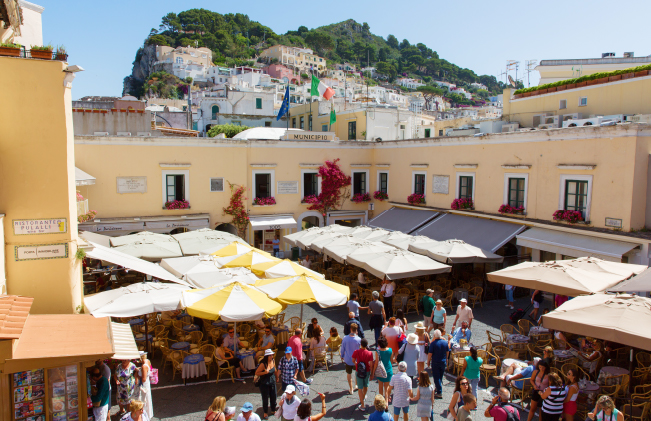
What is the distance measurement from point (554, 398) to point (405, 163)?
16474 mm

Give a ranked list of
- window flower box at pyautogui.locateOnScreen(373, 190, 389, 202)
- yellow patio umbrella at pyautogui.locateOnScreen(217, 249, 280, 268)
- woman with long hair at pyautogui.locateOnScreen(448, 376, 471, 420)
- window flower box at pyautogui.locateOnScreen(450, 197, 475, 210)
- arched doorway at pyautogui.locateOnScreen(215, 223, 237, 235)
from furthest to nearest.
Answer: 1. window flower box at pyautogui.locateOnScreen(373, 190, 389, 202)
2. arched doorway at pyautogui.locateOnScreen(215, 223, 237, 235)
3. window flower box at pyautogui.locateOnScreen(450, 197, 475, 210)
4. yellow patio umbrella at pyautogui.locateOnScreen(217, 249, 280, 268)
5. woman with long hair at pyautogui.locateOnScreen(448, 376, 471, 420)

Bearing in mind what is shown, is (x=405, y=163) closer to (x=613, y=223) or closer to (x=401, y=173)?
(x=401, y=173)

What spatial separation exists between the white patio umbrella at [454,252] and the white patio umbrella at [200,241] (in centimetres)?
648

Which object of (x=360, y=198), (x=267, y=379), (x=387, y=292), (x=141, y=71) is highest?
(x=141, y=71)

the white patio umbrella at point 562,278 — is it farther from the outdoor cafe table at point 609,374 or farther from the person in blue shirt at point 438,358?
the person in blue shirt at point 438,358

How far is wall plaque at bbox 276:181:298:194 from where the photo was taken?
2309cm

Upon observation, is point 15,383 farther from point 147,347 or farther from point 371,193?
point 371,193

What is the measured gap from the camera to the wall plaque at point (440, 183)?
67.7ft

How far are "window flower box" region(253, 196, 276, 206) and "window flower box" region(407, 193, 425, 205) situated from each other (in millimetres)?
6689

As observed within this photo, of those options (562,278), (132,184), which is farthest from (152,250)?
(562,278)

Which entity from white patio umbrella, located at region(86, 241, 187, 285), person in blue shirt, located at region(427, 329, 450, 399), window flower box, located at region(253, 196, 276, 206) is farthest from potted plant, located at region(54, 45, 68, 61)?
window flower box, located at region(253, 196, 276, 206)

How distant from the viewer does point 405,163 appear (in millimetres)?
23016

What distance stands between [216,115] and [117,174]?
2267 cm

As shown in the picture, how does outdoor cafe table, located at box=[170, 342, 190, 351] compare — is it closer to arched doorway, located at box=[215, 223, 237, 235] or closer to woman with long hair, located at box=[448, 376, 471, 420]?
woman with long hair, located at box=[448, 376, 471, 420]
